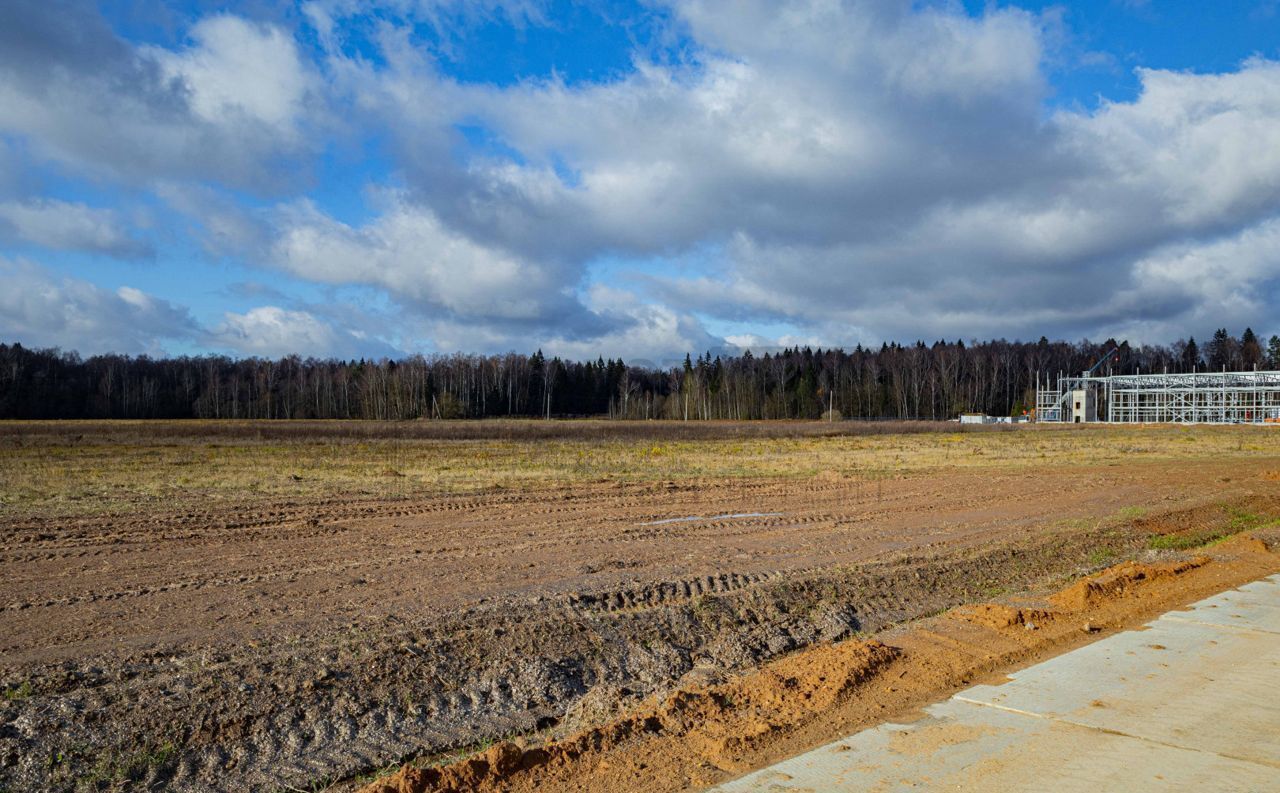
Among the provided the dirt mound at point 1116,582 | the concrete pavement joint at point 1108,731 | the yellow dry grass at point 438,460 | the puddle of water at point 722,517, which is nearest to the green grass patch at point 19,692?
the concrete pavement joint at point 1108,731

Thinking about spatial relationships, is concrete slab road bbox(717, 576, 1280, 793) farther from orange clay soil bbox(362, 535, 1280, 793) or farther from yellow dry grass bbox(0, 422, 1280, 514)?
yellow dry grass bbox(0, 422, 1280, 514)

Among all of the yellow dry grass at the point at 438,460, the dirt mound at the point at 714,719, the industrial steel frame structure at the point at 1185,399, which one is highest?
the industrial steel frame structure at the point at 1185,399

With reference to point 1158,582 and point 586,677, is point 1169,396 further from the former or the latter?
point 586,677

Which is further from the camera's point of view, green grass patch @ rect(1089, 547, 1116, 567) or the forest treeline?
the forest treeline

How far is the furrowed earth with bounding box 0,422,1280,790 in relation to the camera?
5680 millimetres

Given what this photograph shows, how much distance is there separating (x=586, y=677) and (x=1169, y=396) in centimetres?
9387

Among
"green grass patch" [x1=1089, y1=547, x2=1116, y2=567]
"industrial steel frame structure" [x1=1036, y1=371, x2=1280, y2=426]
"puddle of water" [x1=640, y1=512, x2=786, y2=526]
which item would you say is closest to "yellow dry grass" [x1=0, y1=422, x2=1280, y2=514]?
"puddle of water" [x1=640, y1=512, x2=786, y2=526]

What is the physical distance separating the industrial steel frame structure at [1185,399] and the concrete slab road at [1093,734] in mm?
77624

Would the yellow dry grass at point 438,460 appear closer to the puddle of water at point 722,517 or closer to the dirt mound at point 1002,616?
the puddle of water at point 722,517

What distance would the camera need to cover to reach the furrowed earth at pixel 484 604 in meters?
5.68

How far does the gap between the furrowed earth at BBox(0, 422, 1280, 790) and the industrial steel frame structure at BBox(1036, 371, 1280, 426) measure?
203 feet

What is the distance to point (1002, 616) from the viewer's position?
28.2ft

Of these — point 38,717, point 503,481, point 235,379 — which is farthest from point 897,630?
point 235,379

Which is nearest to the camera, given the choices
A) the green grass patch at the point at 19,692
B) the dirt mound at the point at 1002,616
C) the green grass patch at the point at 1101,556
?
the green grass patch at the point at 19,692
